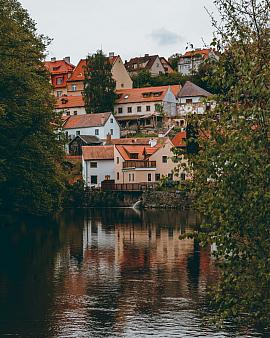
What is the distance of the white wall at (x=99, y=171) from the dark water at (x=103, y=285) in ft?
133

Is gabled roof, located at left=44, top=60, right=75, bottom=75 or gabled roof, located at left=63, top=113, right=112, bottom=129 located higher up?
gabled roof, located at left=44, top=60, right=75, bottom=75

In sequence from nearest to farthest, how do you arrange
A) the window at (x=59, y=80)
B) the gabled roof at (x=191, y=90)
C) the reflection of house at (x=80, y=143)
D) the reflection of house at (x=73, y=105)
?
the reflection of house at (x=80, y=143), the gabled roof at (x=191, y=90), the reflection of house at (x=73, y=105), the window at (x=59, y=80)

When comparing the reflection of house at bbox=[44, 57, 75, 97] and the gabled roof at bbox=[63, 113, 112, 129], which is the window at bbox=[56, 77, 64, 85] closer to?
the reflection of house at bbox=[44, 57, 75, 97]

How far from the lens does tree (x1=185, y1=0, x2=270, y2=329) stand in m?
11.7

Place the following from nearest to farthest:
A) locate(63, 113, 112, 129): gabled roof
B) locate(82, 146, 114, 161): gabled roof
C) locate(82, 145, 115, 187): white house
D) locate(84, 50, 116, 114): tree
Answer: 1. locate(82, 145, 115, 187): white house
2. locate(82, 146, 114, 161): gabled roof
3. locate(63, 113, 112, 129): gabled roof
4. locate(84, 50, 116, 114): tree

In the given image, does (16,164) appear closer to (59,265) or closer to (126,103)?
(59,265)

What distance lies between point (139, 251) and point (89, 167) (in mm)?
53285

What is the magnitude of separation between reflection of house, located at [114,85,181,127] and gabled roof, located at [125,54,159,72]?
2385cm

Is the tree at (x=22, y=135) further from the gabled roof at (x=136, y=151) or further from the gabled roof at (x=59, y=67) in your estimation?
the gabled roof at (x=59, y=67)

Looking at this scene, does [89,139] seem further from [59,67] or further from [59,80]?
[59,67]

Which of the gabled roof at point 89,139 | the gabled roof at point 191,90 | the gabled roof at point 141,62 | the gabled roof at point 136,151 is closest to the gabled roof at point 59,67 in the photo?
the gabled roof at point 141,62

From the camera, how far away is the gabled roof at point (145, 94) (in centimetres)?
11275

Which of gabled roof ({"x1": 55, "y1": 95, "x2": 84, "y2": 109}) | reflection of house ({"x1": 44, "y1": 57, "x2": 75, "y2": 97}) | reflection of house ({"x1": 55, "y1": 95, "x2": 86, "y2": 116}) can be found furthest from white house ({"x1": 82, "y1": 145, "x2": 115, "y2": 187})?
reflection of house ({"x1": 44, "y1": 57, "x2": 75, "y2": 97})

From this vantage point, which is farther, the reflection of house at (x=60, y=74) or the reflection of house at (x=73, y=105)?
the reflection of house at (x=60, y=74)
